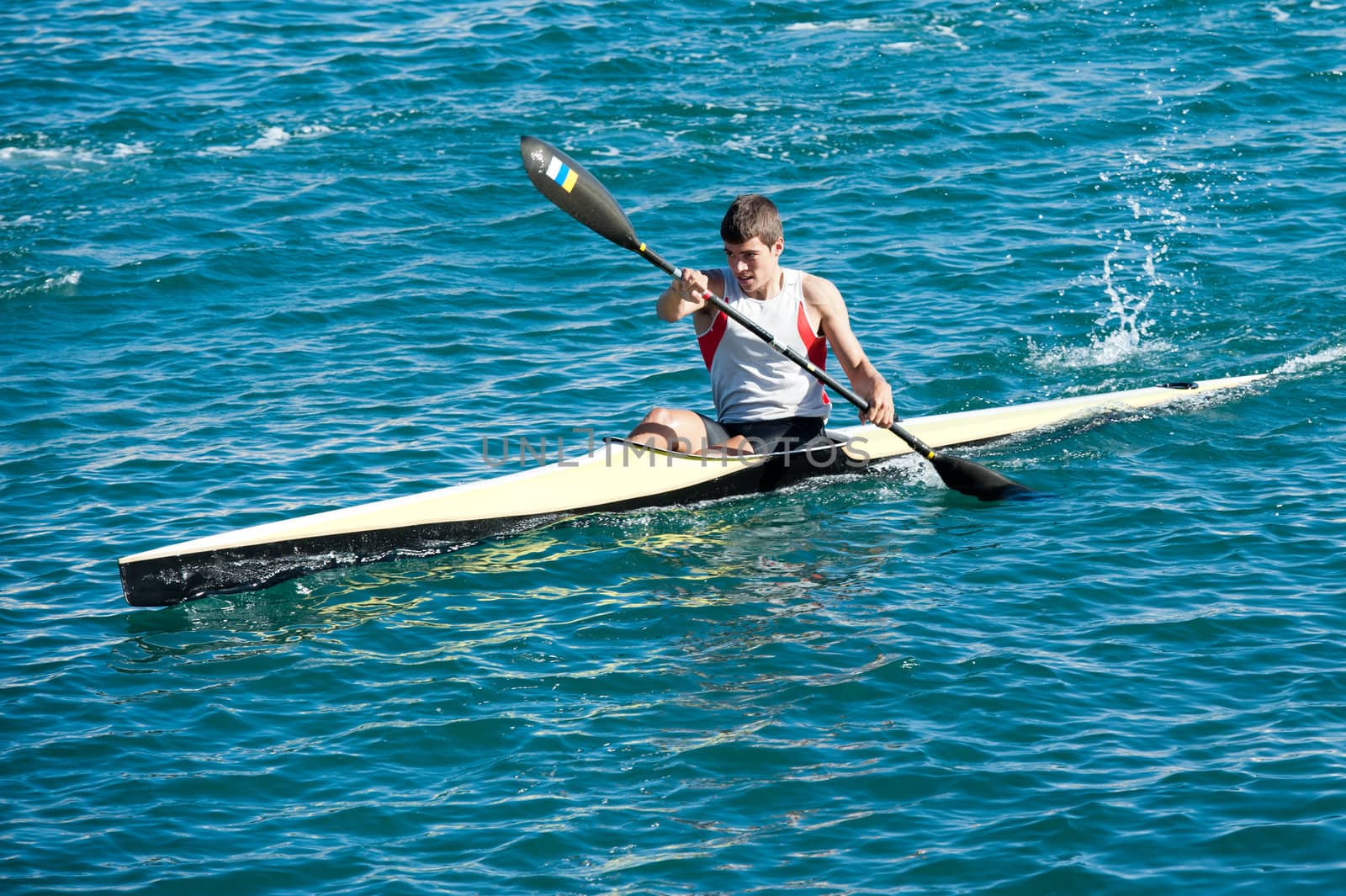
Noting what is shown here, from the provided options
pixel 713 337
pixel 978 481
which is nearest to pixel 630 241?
pixel 713 337

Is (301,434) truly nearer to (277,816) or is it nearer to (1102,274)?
(277,816)

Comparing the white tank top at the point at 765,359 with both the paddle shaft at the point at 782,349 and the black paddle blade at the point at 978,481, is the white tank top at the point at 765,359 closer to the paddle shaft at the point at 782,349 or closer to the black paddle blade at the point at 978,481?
the paddle shaft at the point at 782,349

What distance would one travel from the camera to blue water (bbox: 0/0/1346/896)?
5.04 metres

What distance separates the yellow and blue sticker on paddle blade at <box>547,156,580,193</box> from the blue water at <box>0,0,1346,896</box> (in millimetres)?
1716

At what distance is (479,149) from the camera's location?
1359cm

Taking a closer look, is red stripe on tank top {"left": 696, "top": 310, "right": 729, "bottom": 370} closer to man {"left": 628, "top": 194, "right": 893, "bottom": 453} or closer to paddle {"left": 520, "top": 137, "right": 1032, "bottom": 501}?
man {"left": 628, "top": 194, "right": 893, "bottom": 453}

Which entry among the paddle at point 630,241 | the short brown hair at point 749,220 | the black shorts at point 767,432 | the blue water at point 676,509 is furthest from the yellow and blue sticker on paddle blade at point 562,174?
the blue water at point 676,509

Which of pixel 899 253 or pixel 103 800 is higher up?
pixel 899 253

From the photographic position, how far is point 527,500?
732cm

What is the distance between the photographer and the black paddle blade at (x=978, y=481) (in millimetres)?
7602

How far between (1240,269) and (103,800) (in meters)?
8.51

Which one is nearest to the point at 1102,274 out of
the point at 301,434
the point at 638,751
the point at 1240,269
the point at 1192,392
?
the point at 1240,269

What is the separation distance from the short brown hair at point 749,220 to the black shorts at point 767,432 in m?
1.06

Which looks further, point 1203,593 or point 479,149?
point 479,149
